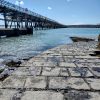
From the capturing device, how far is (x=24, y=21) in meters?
58.1

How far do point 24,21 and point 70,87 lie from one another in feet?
186

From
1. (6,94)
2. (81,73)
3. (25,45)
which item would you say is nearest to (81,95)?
(6,94)

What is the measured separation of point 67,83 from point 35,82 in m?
0.60

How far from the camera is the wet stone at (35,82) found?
3080 millimetres

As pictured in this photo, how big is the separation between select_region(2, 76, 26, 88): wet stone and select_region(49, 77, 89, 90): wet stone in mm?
549

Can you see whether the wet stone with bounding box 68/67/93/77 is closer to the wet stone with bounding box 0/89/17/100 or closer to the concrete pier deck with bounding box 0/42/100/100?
the concrete pier deck with bounding box 0/42/100/100

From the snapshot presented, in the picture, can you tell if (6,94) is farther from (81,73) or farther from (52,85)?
(81,73)

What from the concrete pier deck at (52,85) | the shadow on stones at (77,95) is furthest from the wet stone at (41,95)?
the shadow on stones at (77,95)

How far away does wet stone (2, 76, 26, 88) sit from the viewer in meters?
3.07

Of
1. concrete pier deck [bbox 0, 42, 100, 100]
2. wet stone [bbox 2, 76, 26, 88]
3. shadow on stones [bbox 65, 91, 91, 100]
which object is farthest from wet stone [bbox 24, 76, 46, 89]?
shadow on stones [bbox 65, 91, 91, 100]

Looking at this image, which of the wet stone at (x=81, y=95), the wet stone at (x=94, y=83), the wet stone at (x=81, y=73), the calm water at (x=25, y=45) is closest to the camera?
the wet stone at (x=81, y=95)

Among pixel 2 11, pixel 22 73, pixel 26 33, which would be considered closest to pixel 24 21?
pixel 26 33

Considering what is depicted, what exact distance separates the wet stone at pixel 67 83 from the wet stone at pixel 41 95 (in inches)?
11.8

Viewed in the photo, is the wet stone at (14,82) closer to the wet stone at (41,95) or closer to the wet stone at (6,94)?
the wet stone at (6,94)
